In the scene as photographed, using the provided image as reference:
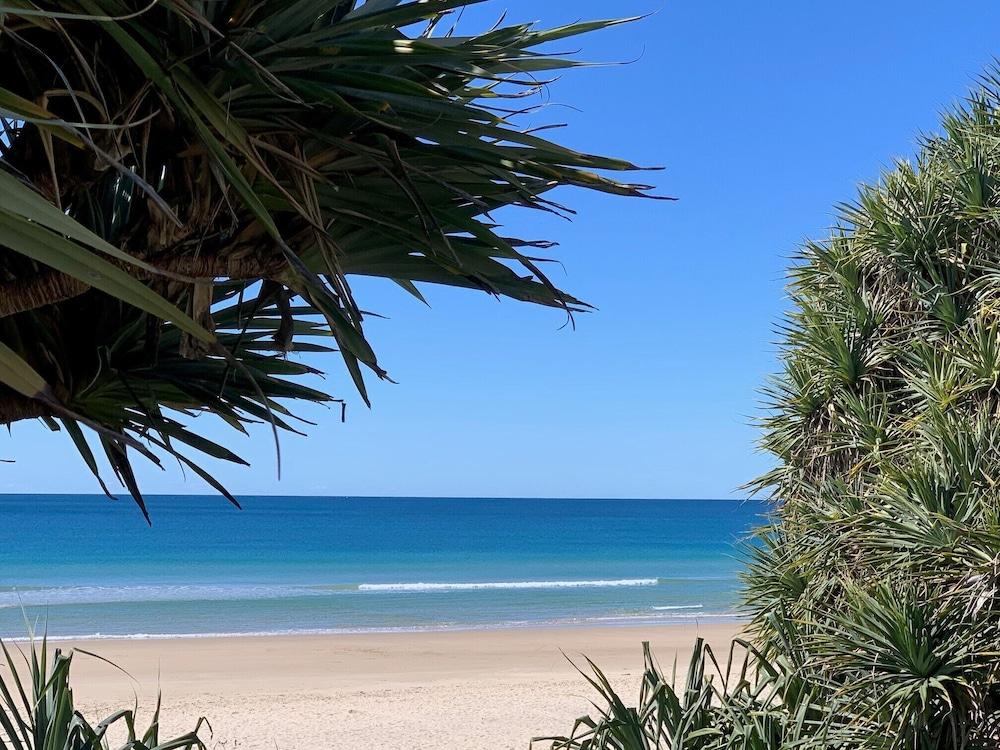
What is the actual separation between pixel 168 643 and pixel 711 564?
29.6 metres

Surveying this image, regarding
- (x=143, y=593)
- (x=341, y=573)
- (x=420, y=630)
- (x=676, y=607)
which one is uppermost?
(x=341, y=573)

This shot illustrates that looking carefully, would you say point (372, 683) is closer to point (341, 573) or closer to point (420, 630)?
point (420, 630)

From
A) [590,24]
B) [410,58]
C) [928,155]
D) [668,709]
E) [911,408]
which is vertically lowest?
[668,709]

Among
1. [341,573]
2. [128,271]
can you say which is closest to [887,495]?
[128,271]

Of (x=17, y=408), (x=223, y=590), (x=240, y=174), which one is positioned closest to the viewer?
(x=240, y=174)

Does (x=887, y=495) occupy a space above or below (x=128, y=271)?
below

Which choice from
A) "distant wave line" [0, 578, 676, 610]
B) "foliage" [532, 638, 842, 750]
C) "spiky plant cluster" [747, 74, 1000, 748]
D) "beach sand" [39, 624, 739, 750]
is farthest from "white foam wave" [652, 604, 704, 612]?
"foliage" [532, 638, 842, 750]

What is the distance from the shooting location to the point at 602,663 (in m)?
16.0

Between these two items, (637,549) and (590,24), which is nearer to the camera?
(590,24)

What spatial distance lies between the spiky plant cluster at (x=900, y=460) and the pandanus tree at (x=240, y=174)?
2.45 metres

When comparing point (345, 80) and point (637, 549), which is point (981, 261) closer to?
point (345, 80)

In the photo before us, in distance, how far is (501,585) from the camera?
3188 cm

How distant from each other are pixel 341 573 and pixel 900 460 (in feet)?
109

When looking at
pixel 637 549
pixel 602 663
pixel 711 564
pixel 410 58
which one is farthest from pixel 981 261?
pixel 637 549
